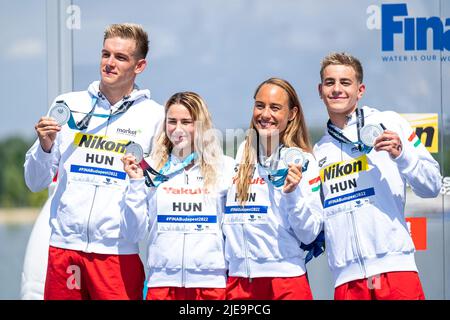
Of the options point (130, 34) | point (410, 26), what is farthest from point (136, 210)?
point (410, 26)

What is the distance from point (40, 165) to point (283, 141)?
1.09 meters

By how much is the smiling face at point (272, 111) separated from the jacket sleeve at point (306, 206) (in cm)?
20

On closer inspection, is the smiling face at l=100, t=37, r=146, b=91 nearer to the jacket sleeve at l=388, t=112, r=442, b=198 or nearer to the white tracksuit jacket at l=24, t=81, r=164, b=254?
the white tracksuit jacket at l=24, t=81, r=164, b=254

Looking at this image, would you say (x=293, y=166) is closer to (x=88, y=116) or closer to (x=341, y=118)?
(x=341, y=118)

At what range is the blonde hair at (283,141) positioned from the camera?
3457 mm

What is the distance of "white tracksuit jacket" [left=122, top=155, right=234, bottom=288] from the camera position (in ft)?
11.2

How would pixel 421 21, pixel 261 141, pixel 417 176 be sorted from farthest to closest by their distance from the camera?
pixel 421 21
pixel 261 141
pixel 417 176

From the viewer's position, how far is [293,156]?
3.32 m

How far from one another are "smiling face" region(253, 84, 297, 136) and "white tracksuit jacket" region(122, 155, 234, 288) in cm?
31
